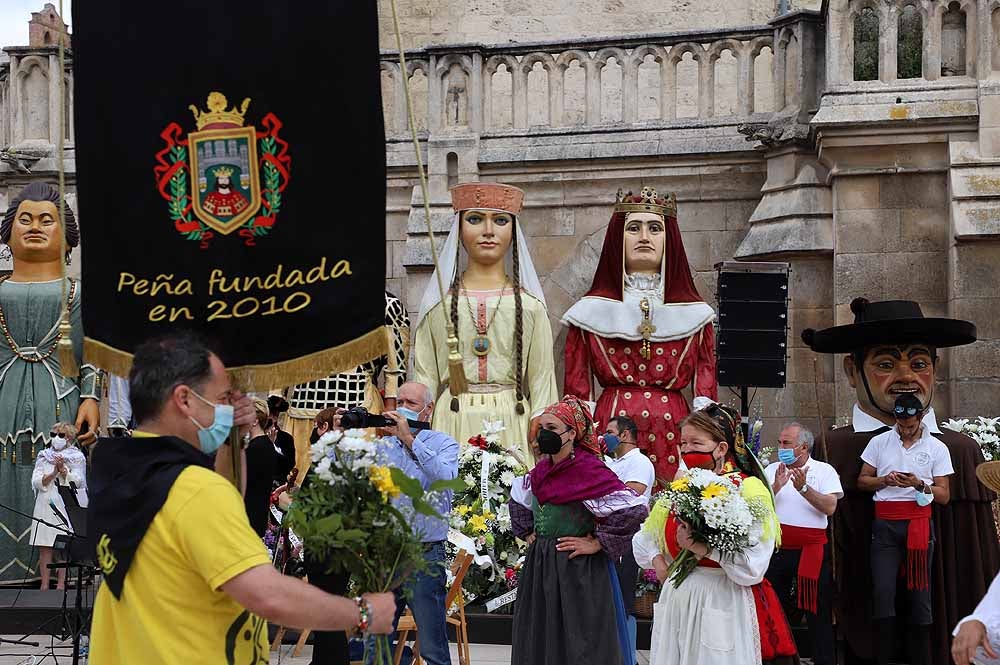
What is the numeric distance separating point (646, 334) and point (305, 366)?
5.68 meters

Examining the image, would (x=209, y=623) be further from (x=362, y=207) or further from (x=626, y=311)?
(x=626, y=311)

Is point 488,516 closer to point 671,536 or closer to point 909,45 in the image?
point 671,536

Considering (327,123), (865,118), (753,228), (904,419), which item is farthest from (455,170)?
(327,123)

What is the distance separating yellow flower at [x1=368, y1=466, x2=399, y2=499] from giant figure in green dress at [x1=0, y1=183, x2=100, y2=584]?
6.34m

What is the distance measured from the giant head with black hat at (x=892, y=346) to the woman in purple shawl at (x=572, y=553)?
2719mm

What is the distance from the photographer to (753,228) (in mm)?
13273

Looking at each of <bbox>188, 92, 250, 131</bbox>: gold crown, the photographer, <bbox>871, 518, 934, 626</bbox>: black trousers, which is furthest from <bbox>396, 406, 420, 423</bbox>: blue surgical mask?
<bbox>871, 518, 934, 626</bbox>: black trousers

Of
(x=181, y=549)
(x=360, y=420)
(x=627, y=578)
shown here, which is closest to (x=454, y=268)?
(x=627, y=578)

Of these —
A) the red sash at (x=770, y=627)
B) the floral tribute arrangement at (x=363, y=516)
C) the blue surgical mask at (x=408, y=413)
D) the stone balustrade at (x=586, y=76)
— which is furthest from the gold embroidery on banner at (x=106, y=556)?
the stone balustrade at (x=586, y=76)

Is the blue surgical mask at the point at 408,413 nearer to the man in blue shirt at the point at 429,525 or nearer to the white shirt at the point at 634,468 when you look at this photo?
the man in blue shirt at the point at 429,525

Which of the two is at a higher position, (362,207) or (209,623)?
(362,207)

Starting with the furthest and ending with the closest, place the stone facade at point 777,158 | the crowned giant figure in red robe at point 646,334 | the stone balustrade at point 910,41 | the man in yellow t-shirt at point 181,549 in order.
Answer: the stone balustrade at point 910,41, the stone facade at point 777,158, the crowned giant figure in red robe at point 646,334, the man in yellow t-shirt at point 181,549

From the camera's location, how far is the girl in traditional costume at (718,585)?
6.11 m

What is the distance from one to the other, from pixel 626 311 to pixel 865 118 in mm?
3395
